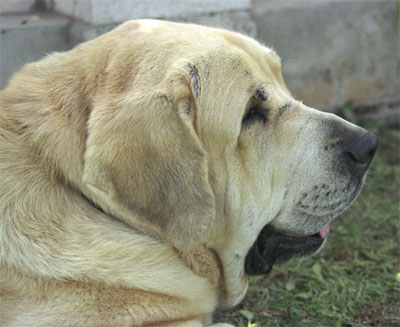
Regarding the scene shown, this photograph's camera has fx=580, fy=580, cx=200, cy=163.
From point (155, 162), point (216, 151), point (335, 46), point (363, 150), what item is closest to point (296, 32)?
point (335, 46)

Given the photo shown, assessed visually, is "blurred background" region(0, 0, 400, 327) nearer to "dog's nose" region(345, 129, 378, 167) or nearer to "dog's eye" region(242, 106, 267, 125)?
"dog's nose" region(345, 129, 378, 167)

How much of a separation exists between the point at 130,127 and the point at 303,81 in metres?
3.77

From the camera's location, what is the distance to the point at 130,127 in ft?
7.72

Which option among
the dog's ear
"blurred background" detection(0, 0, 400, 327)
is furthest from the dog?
"blurred background" detection(0, 0, 400, 327)

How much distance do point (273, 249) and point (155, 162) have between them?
963 millimetres

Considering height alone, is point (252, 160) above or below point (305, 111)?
below

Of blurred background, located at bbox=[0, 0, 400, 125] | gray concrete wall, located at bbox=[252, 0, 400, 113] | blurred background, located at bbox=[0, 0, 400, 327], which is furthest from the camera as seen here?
gray concrete wall, located at bbox=[252, 0, 400, 113]

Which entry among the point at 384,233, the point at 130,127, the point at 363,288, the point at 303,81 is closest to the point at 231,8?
the point at 303,81

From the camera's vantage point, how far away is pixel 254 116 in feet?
9.02

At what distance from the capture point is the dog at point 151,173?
2398 mm

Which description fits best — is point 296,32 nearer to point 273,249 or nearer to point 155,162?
point 273,249

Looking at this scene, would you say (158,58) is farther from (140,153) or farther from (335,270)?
(335,270)

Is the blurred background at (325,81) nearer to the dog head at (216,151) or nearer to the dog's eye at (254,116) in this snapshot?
the dog head at (216,151)

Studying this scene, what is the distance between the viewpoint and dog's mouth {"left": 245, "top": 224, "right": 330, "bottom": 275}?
118 inches
